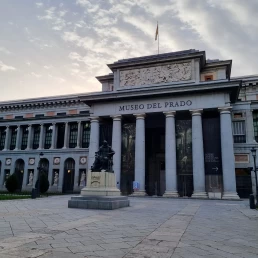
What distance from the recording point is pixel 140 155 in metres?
34.0

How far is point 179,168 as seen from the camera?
32.9 meters

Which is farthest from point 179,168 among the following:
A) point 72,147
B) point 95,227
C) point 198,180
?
point 95,227

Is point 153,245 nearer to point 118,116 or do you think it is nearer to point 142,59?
point 118,116

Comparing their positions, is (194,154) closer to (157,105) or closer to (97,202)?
(157,105)

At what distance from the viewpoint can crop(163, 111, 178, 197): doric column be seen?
3172 centimetres

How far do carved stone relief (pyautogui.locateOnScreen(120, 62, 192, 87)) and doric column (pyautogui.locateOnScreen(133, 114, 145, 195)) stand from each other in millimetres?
5217

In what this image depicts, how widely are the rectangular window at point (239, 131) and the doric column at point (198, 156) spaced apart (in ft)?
25.3

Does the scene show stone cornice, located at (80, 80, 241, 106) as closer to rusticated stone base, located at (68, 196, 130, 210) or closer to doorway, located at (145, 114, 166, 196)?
doorway, located at (145, 114, 166, 196)

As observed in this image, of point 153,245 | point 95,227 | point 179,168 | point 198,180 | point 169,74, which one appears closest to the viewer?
point 153,245

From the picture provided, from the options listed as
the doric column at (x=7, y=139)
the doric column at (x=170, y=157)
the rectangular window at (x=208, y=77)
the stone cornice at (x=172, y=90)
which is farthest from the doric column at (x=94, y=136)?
the doric column at (x=7, y=139)

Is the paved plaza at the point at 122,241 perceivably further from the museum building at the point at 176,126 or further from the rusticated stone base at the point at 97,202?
the museum building at the point at 176,126

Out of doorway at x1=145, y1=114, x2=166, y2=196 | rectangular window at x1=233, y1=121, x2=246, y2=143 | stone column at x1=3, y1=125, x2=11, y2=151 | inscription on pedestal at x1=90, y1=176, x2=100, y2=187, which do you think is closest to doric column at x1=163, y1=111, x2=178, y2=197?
doorway at x1=145, y1=114, x2=166, y2=196

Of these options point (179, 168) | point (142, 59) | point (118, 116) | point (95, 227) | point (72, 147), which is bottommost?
point (95, 227)

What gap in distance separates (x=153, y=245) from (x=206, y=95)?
28.7 metres
